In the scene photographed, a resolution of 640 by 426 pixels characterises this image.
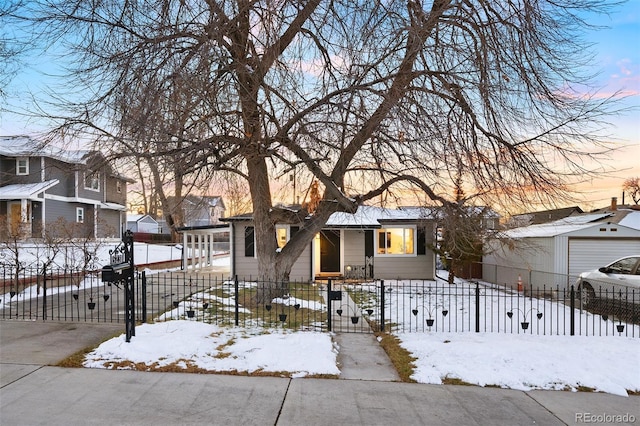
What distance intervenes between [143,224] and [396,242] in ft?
132

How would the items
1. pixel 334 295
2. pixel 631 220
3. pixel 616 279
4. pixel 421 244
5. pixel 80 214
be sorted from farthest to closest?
pixel 80 214, pixel 421 244, pixel 631 220, pixel 616 279, pixel 334 295

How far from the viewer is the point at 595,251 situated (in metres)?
13.7

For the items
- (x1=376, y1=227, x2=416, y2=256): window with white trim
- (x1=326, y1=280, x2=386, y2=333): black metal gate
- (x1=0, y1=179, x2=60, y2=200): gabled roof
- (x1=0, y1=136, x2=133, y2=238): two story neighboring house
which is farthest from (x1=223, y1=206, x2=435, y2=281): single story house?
(x1=0, y1=179, x2=60, y2=200): gabled roof

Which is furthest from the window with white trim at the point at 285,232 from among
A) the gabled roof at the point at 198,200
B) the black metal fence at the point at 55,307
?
the gabled roof at the point at 198,200

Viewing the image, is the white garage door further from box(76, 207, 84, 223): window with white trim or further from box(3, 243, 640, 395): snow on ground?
box(76, 207, 84, 223): window with white trim

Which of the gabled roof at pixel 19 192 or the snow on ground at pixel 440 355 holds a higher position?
the gabled roof at pixel 19 192

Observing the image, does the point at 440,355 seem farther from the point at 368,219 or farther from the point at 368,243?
the point at 368,243

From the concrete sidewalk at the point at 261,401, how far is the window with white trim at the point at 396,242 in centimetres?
1278

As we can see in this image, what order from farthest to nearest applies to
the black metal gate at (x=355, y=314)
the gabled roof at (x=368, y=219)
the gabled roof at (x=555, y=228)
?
the gabled roof at (x=368, y=219), the gabled roof at (x=555, y=228), the black metal gate at (x=355, y=314)

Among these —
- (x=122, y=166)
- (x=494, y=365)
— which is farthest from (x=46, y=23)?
(x=494, y=365)

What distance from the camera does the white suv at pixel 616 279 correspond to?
9.73 m

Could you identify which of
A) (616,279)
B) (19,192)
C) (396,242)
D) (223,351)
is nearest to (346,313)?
(223,351)

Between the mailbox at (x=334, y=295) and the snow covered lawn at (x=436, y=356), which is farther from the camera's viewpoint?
the mailbox at (x=334, y=295)

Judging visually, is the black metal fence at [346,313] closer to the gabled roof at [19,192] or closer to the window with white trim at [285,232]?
the window with white trim at [285,232]
